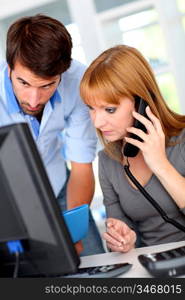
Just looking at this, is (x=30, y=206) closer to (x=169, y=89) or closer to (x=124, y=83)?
(x=124, y=83)

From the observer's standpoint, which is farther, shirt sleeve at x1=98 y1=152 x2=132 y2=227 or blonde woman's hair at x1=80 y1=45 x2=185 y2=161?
shirt sleeve at x1=98 y1=152 x2=132 y2=227

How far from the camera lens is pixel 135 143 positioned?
64.1 inches

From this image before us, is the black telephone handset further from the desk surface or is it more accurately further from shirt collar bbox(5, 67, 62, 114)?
shirt collar bbox(5, 67, 62, 114)

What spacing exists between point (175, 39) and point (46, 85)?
3.03 m

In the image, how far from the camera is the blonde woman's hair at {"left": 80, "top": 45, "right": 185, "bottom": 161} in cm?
167

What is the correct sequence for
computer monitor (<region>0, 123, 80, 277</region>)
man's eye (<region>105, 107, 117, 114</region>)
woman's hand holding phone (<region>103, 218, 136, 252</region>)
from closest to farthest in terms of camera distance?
computer monitor (<region>0, 123, 80, 277</region>)
woman's hand holding phone (<region>103, 218, 136, 252</region>)
man's eye (<region>105, 107, 117, 114</region>)

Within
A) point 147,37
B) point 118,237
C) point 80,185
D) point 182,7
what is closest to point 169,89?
point 147,37

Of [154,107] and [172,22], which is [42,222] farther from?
[172,22]

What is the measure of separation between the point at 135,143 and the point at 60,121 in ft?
2.01

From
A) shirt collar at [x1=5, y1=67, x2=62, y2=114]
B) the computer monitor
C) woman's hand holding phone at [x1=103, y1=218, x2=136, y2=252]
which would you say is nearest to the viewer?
the computer monitor

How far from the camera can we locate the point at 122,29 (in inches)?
188

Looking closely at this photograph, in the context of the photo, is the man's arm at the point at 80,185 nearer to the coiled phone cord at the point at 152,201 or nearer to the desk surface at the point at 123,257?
the coiled phone cord at the point at 152,201

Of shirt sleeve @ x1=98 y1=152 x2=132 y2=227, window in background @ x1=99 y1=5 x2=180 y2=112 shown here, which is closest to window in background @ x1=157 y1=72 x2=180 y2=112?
window in background @ x1=99 y1=5 x2=180 y2=112

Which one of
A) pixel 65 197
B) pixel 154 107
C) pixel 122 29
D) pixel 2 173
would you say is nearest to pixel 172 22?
pixel 122 29
